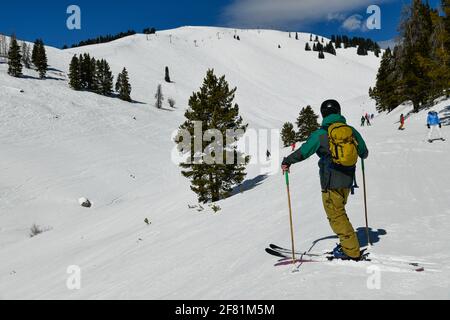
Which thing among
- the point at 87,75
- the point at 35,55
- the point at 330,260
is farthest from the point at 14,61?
the point at 330,260

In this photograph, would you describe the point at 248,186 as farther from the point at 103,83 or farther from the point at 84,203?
the point at 103,83

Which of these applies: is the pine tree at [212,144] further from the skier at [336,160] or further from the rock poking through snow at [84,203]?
the rock poking through snow at [84,203]

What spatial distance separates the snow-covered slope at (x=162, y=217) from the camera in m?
6.12

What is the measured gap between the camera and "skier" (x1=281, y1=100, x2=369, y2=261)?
5.54m

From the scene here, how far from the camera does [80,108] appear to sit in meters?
69.1

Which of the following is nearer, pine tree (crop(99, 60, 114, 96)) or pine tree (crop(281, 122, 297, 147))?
pine tree (crop(281, 122, 297, 147))

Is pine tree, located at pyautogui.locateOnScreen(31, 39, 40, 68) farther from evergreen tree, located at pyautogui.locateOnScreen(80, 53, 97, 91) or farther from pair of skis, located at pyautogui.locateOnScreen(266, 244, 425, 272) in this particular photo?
pair of skis, located at pyautogui.locateOnScreen(266, 244, 425, 272)

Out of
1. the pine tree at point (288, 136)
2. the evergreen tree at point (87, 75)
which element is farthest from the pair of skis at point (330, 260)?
the evergreen tree at point (87, 75)

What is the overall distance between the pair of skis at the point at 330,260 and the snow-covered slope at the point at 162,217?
187mm

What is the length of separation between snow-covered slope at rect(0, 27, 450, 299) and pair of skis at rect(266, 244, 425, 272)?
0.19m

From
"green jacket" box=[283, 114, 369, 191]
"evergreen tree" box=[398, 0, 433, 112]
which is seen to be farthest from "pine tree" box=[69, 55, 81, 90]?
"green jacket" box=[283, 114, 369, 191]

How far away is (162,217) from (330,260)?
13.6m
